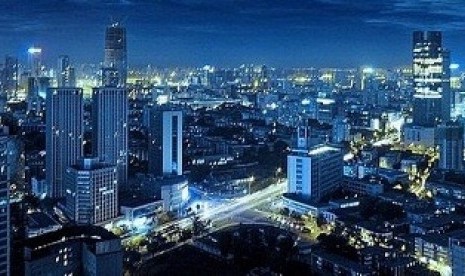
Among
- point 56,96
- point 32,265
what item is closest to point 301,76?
point 56,96

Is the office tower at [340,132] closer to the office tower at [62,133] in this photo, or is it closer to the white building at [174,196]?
the white building at [174,196]

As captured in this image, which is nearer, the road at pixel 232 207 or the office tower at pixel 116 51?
the road at pixel 232 207

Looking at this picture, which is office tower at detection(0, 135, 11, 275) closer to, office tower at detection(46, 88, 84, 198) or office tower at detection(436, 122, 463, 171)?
office tower at detection(46, 88, 84, 198)

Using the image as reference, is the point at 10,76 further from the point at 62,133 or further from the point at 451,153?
the point at 451,153

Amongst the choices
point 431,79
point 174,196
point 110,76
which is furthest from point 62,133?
point 431,79

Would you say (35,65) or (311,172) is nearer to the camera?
(311,172)

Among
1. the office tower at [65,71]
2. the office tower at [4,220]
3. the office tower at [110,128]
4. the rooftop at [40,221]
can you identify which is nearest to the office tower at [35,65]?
the office tower at [65,71]

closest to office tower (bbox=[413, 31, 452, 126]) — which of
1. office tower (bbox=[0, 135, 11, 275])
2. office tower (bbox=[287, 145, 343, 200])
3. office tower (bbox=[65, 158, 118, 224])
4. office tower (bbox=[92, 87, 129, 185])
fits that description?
office tower (bbox=[287, 145, 343, 200])
